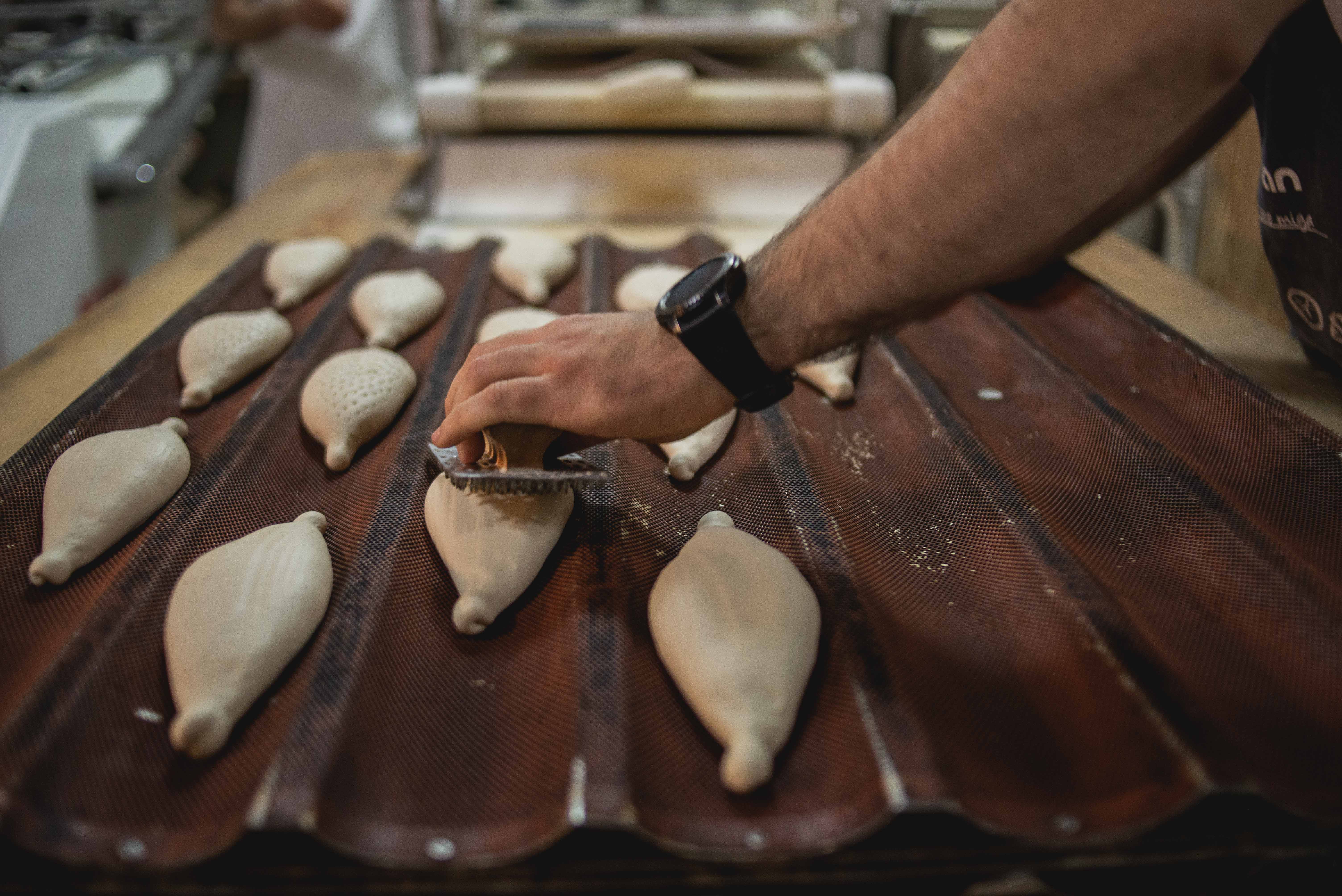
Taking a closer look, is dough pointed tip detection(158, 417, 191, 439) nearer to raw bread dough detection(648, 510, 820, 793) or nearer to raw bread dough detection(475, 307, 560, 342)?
raw bread dough detection(475, 307, 560, 342)

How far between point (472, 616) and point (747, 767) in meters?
0.30

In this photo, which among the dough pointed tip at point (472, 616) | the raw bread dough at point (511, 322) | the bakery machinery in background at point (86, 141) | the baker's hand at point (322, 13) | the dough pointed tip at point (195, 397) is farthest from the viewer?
the baker's hand at point (322, 13)

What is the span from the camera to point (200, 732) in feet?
2.24

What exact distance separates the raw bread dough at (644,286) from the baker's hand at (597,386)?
54cm

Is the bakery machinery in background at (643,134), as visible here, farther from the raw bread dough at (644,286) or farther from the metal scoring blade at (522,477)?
the metal scoring blade at (522,477)

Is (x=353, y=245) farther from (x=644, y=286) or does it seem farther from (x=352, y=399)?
(x=352, y=399)

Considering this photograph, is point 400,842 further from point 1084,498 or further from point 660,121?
point 660,121

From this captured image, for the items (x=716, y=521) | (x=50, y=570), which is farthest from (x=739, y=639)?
(x=50, y=570)

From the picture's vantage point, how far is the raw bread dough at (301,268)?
150 cm

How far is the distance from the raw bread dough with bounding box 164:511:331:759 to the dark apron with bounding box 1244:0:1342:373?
1.22m

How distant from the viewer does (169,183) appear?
2594 mm

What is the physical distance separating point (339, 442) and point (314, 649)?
1.16 ft

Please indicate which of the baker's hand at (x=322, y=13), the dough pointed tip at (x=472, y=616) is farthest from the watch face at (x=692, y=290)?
the baker's hand at (x=322, y=13)

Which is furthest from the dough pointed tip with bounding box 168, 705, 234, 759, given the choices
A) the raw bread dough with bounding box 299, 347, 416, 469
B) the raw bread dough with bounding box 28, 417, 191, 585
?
the raw bread dough with bounding box 299, 347, 416, 469
